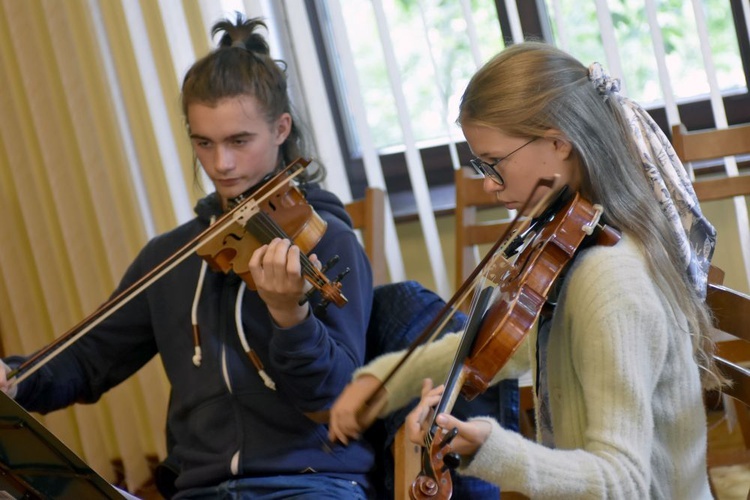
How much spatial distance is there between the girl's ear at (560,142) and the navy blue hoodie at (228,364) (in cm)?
45

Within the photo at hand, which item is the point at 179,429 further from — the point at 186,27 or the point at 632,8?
the point at 632,8

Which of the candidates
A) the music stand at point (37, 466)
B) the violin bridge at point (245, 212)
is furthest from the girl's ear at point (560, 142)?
the music stand at point (37, 466)

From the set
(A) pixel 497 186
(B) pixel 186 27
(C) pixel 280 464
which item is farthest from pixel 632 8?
(C) pixel 280 464

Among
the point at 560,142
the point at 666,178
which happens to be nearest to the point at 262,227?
the point at 560,142

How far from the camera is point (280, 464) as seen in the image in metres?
1.50

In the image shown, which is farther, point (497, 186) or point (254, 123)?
point (254, 123)

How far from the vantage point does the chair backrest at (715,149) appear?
201 centimetres

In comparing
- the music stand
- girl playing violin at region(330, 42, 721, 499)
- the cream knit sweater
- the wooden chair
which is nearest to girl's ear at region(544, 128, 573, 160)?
girl playing violin at region(330, 42, 721, 499)

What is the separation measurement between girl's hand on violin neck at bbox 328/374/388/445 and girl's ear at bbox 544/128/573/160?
1.24ft

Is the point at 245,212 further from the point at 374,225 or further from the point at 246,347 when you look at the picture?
the point at 374,225

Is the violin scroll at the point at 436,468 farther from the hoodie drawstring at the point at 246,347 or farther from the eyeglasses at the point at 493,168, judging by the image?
the hoodie drawstring at the point at 246,347

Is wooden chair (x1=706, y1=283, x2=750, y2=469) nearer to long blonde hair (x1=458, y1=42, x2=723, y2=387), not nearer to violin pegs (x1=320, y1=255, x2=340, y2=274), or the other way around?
long blonde hair (x1=458, y1=42, x2=723, y2=387)

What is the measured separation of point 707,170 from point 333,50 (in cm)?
103

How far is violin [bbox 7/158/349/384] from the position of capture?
4.99 feet
